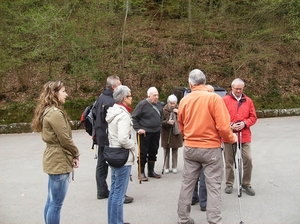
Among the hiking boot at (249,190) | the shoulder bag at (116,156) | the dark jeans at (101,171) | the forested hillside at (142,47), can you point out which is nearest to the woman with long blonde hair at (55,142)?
the shoulder bag at (116,156)

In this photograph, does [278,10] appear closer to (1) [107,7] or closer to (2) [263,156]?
(1) [107,7]

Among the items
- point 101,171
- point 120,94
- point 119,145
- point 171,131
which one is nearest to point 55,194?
point 119,145

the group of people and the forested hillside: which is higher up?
the forested hillside

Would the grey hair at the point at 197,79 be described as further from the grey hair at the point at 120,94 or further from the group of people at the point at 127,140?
the grey hair at the point at 120,94

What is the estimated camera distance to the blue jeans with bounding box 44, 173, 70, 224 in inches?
146

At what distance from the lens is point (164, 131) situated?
22.5 feet

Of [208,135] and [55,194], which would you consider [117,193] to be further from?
[208,135]

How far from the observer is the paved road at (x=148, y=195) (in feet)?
15.5

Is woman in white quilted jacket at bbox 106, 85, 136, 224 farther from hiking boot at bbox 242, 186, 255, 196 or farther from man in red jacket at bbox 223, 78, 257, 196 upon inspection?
hiking boot at bbox 242, 186, 255, 196

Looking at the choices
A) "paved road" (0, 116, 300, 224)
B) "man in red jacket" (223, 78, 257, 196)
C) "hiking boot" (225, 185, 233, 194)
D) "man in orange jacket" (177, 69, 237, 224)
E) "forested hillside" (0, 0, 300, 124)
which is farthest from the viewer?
"forested hillside" (0, 0, 300, 124)

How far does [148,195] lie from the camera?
5.65m

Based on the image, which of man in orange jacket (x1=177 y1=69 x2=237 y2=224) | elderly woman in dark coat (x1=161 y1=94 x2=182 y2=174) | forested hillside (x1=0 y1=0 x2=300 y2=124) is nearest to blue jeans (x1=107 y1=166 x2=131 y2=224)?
man in orange jacket (x1=177 y1=69 x2=237 y2=224)

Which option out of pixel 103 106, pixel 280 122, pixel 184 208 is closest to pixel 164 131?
pixel 103 106

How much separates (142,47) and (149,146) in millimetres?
11288
